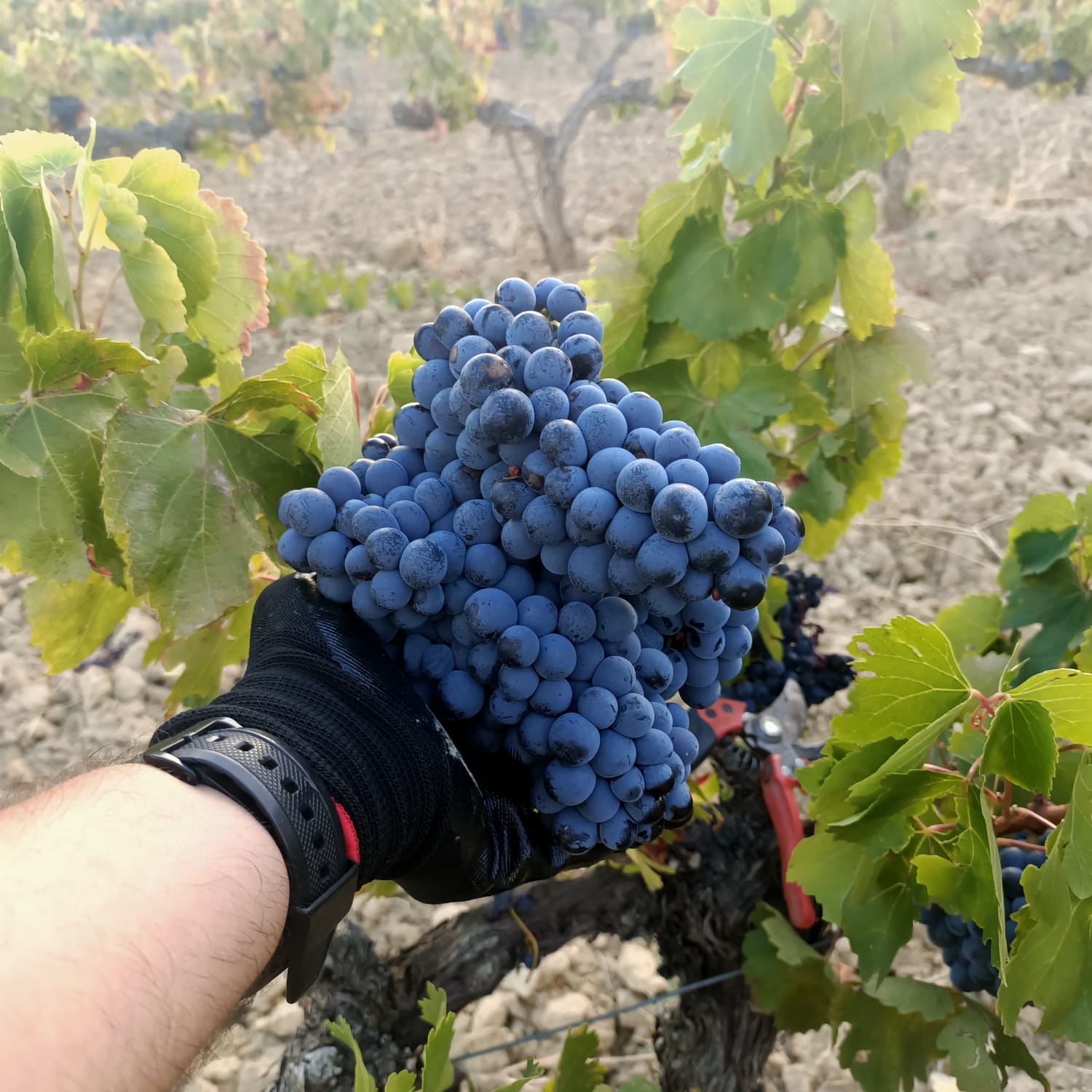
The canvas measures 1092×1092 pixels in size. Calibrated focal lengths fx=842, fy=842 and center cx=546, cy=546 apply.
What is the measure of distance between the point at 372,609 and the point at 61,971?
42cm

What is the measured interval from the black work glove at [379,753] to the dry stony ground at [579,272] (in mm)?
346

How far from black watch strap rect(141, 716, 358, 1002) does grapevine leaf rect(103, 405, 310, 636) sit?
284 mm

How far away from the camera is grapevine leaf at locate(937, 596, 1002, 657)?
178 centimetres

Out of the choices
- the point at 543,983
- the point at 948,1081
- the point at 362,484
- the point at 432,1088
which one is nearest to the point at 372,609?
the point at 362,484

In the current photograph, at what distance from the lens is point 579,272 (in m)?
6.03

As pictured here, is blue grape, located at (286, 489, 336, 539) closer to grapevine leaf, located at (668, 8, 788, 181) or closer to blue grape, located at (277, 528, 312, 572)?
blue grape, located at (277, 528, 312, 572)

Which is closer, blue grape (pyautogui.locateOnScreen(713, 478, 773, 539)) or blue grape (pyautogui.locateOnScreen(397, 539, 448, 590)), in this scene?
blue grape (pyautogui.locateOnScreen(713, 478, 773, 539))

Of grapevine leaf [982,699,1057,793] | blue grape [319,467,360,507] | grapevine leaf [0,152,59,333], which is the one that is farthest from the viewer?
grapevine leaf [0,152,59,333]

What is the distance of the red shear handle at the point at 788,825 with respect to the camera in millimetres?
1687

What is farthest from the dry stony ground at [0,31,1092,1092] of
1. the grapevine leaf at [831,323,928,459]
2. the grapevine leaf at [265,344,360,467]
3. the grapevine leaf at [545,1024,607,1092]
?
the grapevine leaf at [265,344,360,467]

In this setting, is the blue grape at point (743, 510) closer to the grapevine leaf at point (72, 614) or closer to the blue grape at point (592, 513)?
the blue grape at point (592, 513)

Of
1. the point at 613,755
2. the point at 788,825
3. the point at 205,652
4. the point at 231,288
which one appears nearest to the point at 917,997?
the point at 788,825

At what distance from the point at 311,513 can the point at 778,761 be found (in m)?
1.21

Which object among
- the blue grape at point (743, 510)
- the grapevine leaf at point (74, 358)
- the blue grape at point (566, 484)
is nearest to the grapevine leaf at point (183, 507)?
the grapevine leaf at point (74, 358)
